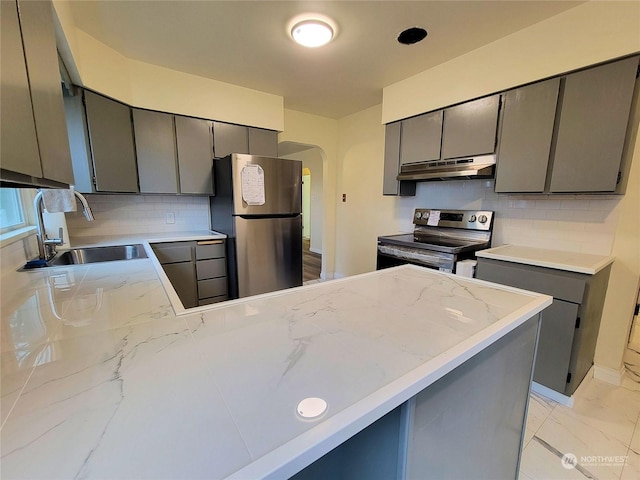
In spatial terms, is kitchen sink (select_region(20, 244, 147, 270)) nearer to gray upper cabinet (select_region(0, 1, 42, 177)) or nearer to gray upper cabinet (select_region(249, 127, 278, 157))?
gray upper cabinet (select_region(0, 1, 42, 177))

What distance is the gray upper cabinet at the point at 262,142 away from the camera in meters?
3.07

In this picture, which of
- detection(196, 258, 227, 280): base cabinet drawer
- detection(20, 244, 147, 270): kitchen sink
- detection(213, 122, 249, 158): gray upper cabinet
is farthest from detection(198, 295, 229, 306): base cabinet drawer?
detection(213, 122, 249, 158): gray upper cabinet

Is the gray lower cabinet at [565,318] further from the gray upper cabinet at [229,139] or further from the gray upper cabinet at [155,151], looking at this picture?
the gray upper cabinet at [155,151]

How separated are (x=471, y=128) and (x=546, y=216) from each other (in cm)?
91

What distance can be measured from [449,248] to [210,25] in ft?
7.87

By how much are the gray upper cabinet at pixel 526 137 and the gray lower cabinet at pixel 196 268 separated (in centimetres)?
258

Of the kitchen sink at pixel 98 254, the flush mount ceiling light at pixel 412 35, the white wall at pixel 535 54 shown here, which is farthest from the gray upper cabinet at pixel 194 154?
the white wall at pixel 535 54

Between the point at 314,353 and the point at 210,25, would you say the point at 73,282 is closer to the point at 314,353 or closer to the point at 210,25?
the point at 314,353

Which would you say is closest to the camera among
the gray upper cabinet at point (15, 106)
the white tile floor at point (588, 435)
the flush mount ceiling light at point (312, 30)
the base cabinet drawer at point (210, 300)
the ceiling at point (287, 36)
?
the gray upper cabinet at point (15, 106)

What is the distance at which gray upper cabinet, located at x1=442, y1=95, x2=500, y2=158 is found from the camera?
2123 millimetres

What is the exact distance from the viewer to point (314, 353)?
0.68 meters

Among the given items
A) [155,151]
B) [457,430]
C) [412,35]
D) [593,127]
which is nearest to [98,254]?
[155,151]

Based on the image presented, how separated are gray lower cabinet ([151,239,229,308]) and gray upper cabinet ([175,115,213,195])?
629 millimetres

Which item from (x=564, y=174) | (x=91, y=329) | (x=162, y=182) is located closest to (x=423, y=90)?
(x=564, y=174)
